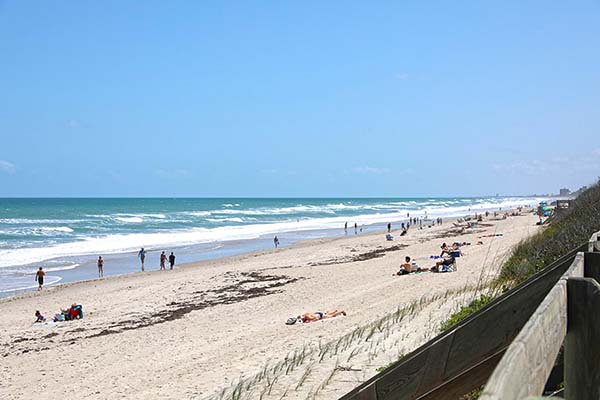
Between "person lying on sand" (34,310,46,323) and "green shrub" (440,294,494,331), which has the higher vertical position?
"green shrub" (440,294,494,331)

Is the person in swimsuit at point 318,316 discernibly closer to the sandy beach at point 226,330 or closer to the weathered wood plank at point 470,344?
the sandy beach at point 226,330

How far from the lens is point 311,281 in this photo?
21.3 m

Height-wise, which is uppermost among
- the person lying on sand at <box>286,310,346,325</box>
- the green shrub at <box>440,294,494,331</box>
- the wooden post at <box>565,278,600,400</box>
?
the wooden post at <box>565,278,600,400</box>

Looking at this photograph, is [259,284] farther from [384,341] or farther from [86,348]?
[384,341]

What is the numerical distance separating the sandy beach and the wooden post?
4279mm

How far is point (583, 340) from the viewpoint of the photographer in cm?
194

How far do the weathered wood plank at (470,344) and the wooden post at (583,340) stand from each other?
0.45 metres

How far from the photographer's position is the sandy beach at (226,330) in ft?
25.8

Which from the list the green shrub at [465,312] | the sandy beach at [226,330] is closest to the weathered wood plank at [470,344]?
the sandy beach at [226,330]

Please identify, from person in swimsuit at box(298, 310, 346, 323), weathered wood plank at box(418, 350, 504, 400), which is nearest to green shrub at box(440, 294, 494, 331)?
weathered wood plank at box(418, 350, 504, 400)

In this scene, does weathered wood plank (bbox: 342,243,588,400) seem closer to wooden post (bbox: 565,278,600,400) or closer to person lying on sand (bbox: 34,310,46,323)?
wooden post (bbox: 565,278,600,400)

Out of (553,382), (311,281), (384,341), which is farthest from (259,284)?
(553,382)

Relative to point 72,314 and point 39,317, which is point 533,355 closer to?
point 72,314

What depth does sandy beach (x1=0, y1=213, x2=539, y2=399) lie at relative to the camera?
25.8 ft
